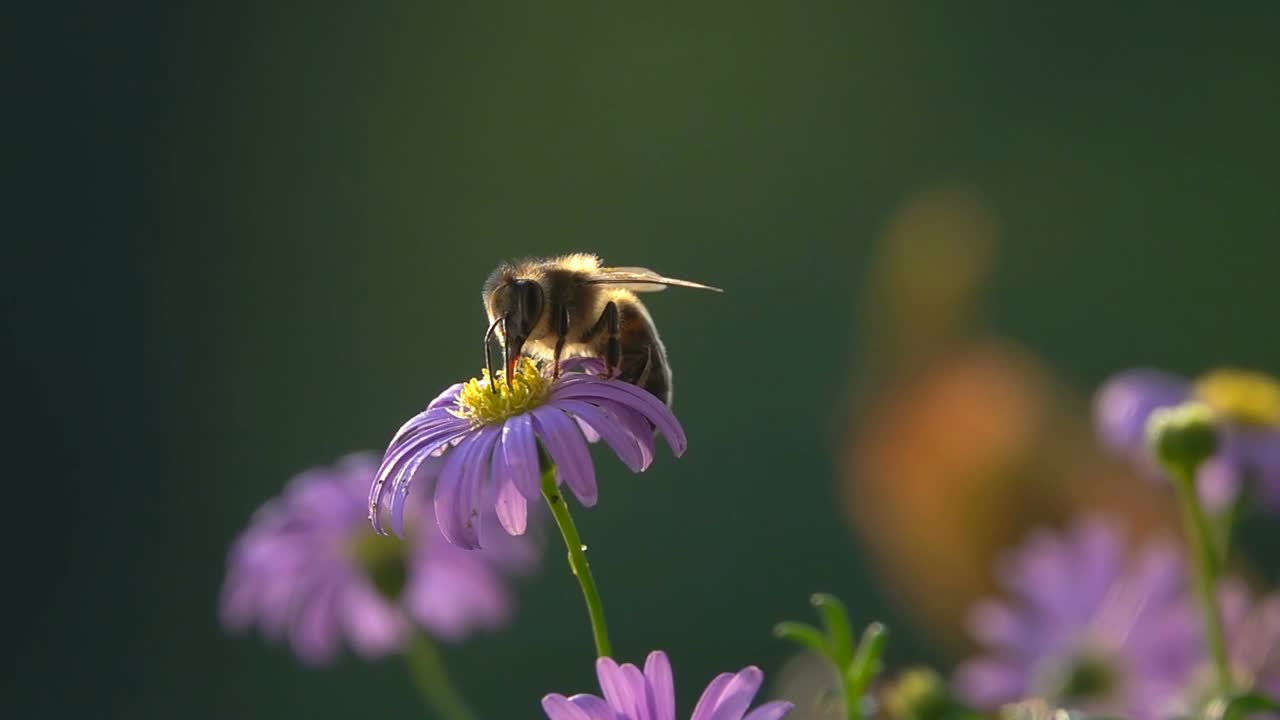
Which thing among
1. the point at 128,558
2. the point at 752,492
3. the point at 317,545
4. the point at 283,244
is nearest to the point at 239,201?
the point at 283,244

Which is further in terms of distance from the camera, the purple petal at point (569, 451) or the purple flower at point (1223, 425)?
the purple flower at point (1223, 425)

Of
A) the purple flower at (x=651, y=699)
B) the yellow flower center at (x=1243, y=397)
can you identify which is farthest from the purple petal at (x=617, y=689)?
the yellow flower center at (x=1243, y=397)

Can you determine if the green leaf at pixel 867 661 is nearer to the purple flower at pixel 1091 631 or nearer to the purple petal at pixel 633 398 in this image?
the purple petal at pixel 633 398

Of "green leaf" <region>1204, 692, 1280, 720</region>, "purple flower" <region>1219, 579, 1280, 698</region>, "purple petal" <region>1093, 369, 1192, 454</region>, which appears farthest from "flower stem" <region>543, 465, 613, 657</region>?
"purple petal" <region>1093, 369, 1192, 454</region>

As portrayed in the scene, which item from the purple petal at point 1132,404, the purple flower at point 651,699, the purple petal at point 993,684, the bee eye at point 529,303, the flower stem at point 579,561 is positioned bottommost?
the purple petal at point 993,684

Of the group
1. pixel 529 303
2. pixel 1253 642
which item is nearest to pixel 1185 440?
pixel 1253 642

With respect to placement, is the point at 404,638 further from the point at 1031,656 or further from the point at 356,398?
the point at 356,398
